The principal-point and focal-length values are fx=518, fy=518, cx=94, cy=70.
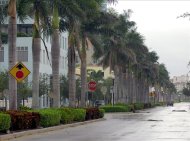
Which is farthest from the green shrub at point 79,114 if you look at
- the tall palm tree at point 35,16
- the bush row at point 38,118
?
the tall palm tree at point 35,16

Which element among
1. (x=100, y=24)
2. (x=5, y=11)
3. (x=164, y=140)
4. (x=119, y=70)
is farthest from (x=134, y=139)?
(x=119, y=70)

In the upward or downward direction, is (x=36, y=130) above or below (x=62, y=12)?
below

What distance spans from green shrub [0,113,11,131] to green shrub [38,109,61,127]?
16.0 feet

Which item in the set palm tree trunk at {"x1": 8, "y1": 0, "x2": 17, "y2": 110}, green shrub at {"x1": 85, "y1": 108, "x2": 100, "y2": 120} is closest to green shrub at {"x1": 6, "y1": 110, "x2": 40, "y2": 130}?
palm tree trunk at {"x1": 8, "y1": 0, "x2": 17, "y2": 110}

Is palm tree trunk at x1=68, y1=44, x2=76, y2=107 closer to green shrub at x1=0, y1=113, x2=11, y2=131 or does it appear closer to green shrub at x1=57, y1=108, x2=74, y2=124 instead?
green shrub at x1=57, y1=108, x2=74, y2=124

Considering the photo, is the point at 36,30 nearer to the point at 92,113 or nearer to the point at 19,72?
the point at 19,72

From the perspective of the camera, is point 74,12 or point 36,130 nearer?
point 36,130

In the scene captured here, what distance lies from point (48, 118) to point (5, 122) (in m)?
5.94

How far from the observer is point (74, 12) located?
117 feet

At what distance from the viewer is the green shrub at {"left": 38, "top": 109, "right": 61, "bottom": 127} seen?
90.2ft

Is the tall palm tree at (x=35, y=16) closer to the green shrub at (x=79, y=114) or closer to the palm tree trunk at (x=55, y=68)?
the palm tree trunk at (x=55, y=68)

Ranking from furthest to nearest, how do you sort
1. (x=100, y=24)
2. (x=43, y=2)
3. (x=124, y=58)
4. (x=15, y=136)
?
(x=124, y=58), (x=100, y=24), (x=43, y=2), (x=15, y=136)

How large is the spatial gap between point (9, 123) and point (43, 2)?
1229 cm

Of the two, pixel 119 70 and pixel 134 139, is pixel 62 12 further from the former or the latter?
pixel 119 70
